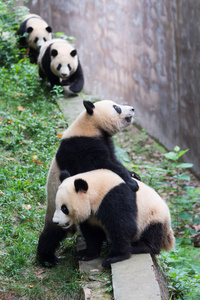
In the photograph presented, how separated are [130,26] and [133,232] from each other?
7.62 metres

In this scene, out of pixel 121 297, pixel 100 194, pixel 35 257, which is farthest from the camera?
pixel 35 257

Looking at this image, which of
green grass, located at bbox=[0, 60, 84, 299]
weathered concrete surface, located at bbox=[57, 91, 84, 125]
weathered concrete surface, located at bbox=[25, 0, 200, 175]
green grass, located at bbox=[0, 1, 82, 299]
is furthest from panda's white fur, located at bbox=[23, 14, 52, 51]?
weathered concrete surface, located at bbox=[57, 91, 84, 125]

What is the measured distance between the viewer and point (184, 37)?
26.2ft

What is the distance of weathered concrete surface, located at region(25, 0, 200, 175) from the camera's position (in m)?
8.04

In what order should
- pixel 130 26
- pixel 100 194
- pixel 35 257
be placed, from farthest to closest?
1. pixel 130 26
2. pixel 35 257
3. pixel 100 194

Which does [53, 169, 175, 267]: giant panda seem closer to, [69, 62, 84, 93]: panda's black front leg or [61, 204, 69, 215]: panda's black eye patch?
[61, 204, 69, 215]: panda's black eye patch

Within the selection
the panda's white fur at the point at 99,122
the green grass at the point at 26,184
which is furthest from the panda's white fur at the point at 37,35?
the panda's white fur at the point at 99,122

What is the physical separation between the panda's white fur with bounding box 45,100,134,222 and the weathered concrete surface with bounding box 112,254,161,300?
36.7 inches

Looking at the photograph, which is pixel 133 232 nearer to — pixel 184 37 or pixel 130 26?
pixel 184 37

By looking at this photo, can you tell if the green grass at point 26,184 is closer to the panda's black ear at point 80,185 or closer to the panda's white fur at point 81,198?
the panda's white fur at point 81,198

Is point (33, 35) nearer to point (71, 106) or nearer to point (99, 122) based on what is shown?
point (71, 106)

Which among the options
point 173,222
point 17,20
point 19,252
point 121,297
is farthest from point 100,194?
point 17,20

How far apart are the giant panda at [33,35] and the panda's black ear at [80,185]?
7.10 metres

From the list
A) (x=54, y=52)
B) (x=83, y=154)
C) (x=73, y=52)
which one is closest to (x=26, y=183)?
(x=83, y=154)
